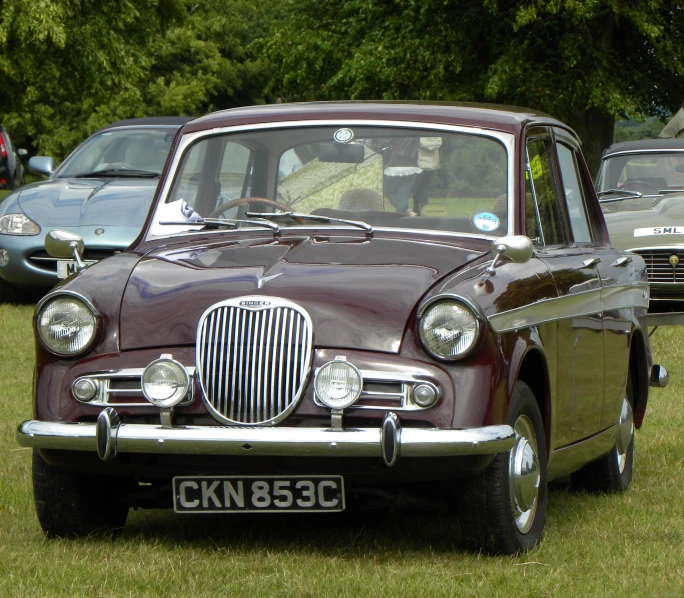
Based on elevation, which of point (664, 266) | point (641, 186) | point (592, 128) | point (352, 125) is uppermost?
point (352, 125)

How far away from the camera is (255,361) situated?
4.69 m

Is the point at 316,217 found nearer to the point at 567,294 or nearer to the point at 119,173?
the point at 567,294

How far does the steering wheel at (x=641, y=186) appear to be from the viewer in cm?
1464

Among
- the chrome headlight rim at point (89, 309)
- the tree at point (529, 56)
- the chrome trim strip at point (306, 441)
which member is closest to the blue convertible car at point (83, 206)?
the chrome headlight rim at point (89, 309)

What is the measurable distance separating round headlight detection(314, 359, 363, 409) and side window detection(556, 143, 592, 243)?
2137 millimetres

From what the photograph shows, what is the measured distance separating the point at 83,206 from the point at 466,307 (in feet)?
29.8

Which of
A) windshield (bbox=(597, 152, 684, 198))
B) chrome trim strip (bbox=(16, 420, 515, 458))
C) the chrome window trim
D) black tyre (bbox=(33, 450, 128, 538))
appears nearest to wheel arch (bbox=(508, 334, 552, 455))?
chrome trim strip (bbox=(16, 420, 515, 458))

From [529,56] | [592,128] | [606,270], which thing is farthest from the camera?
[592,128]

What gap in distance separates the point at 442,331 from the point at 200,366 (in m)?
0.79

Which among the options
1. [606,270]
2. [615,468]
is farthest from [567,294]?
[615,468]

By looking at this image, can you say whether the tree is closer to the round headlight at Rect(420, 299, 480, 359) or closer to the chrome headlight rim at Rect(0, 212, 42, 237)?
the chrome headlight rim at Rect(0, 212, 42, 237)

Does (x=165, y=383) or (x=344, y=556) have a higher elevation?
(x=165, y=383)

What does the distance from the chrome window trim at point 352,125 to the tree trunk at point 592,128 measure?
25.3m

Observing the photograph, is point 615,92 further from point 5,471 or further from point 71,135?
point 71,135
